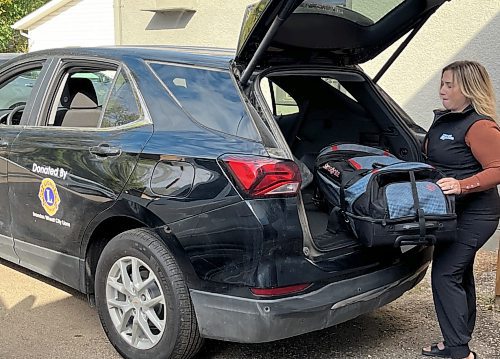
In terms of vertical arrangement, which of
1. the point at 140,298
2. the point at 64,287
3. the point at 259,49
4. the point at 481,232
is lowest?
the point at 64,287

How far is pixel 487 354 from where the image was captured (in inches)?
146

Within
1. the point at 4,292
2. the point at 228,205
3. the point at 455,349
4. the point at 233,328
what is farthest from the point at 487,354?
the point at 4,292

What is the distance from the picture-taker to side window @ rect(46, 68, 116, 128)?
4.12 meters

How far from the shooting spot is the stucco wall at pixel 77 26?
15.8m

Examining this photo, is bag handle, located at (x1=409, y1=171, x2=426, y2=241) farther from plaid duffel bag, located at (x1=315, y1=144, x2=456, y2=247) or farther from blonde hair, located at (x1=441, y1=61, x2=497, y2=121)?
blonde hair, located at (x1=441, y1=61, x2=497, y2=121)

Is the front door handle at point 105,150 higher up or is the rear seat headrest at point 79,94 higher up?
the rear seat headrest at point 79,94

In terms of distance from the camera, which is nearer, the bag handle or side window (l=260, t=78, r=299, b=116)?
the bag handle

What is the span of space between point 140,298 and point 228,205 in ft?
2.69

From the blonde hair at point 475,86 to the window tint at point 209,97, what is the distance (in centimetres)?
117

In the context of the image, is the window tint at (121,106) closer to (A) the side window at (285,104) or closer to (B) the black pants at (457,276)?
(A) the side window at (285,104)

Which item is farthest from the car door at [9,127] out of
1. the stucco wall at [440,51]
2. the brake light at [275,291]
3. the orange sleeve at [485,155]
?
the stucco wall at [440,51]

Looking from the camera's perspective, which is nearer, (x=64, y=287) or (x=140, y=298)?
(x=140, y=298)

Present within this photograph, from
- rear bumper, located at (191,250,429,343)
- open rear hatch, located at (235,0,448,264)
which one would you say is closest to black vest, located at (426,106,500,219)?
open rear hatch, located at (235,0,448,264)

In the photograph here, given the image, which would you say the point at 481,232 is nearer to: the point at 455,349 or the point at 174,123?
the point at 455,349
